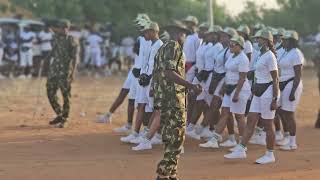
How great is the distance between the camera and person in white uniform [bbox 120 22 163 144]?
11.0m

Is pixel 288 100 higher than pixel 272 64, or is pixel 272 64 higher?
pixel 272 64

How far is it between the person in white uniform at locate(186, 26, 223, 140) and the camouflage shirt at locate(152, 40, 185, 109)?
3.80 meters

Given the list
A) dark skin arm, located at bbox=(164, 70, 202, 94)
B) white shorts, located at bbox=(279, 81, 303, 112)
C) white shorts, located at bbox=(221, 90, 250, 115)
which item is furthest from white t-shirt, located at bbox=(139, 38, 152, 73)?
dark skin arm, located at bbox=(164, 70, 202, 94)

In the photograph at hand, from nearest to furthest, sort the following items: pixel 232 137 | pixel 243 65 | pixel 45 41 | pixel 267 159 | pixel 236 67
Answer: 1. pixel 267 159
2. pixel 243 65
3. pixel 236 67
4. pixel 232 137
5. pixel 45 41

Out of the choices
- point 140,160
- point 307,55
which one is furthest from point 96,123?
point 307,55

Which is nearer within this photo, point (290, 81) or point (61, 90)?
point (290, 81)

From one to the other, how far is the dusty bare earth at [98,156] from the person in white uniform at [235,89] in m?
0.41

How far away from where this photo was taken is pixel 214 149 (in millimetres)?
11289

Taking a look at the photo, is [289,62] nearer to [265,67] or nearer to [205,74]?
[265,67]

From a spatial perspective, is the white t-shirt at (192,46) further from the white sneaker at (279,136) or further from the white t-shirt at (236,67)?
the white sneaker at (279,136)

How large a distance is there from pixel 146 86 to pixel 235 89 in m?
1.46

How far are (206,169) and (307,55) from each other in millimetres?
24457

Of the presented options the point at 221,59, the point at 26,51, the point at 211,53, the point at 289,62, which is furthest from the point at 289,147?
the point at 26,51

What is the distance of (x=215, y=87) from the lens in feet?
39.4
